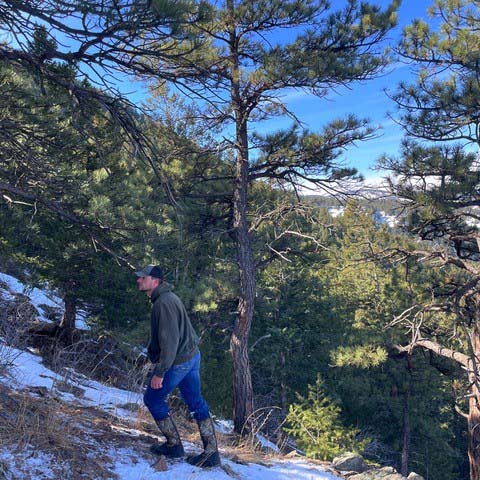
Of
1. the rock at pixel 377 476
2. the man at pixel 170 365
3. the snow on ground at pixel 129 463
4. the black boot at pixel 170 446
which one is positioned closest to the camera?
the snow on ground at pixel 129 463

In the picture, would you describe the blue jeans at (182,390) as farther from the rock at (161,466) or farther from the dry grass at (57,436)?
the dry grass at (57,436)

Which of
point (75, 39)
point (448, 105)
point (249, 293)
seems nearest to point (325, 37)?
point (448, 105)

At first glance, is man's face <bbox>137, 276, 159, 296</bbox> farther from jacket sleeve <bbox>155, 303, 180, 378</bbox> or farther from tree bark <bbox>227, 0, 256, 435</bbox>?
tree bark <bbox>227, 0, 256, 435</bbox>

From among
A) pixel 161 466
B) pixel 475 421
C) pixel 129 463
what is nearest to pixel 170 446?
pixel 161 466

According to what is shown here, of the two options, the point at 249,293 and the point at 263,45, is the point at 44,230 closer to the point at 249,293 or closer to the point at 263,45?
the point at 249,293

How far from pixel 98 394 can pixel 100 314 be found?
17.5ft

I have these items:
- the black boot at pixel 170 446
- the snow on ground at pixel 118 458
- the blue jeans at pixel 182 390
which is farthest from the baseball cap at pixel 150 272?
the snow on ground at pixel 118 458

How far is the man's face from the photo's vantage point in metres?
3.89

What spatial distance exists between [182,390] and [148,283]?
103 centimetres

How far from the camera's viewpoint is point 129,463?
3.70 meters

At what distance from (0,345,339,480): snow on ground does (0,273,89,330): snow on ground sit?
4919 mm

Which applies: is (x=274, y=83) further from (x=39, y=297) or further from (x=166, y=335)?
(x=39, y=297)

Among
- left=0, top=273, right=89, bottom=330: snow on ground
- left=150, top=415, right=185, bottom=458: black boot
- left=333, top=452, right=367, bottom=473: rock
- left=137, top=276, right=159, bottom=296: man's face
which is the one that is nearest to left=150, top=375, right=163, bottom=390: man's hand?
left=150, top=415, right=185, bottom=458: black boot

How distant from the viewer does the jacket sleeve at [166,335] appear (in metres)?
3.73
